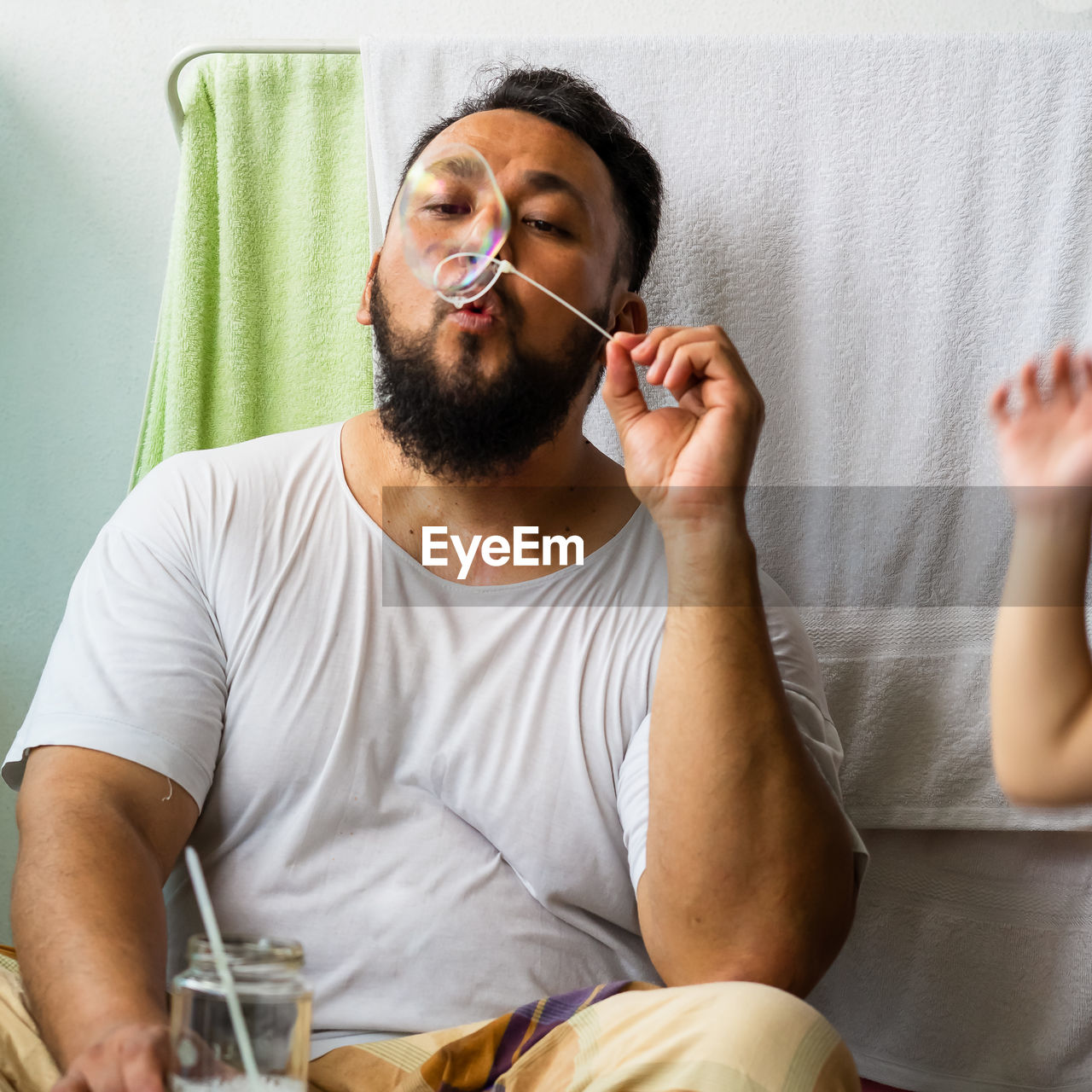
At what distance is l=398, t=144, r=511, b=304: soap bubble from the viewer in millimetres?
1094

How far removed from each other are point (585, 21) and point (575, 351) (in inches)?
20.0

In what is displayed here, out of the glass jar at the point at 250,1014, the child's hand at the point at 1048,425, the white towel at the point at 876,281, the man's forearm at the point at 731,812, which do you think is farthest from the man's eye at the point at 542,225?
the glass jar at the point at 250,1014

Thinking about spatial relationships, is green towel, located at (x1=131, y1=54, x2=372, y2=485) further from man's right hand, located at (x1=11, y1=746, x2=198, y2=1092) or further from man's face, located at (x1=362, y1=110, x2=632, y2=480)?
man's right hand, located at (x1=11, y1=746, x2=198, y2=1092)

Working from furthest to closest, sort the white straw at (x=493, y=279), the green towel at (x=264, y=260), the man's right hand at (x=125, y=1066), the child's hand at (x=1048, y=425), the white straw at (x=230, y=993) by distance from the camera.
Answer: the green towel at (x=264, y=260)
the white straw at (x=493, y=279)
the child's hand at (x=1048, y=425)
the man's right hand at (x=125, y=1066)
the white straw at (x=230, y=993)

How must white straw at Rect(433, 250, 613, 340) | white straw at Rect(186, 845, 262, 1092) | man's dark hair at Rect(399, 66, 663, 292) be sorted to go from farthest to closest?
man's dark hair at Rect(399, 66, 663, 292)
white straw at Rect(433, 250, 613, 340)
white straw at Rect(186, 845, 262, 1092)

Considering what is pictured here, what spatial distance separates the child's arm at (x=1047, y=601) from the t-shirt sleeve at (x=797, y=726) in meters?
0.20

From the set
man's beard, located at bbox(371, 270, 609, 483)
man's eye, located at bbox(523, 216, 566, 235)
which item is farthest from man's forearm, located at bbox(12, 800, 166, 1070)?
man's eye, located at bbox(523, 216, 566, 235)

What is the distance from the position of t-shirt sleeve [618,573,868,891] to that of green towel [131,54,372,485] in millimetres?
558

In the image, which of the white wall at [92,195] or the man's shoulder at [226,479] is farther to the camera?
the white wall at [92,195]

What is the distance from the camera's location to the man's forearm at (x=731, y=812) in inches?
38.2

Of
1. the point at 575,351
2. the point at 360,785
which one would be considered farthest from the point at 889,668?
the point at 360,785

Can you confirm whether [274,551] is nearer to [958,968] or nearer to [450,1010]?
[450,1010]

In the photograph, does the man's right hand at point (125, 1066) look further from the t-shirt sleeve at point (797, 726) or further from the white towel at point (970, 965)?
the white towel at point (970, 965)

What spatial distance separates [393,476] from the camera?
119cm
